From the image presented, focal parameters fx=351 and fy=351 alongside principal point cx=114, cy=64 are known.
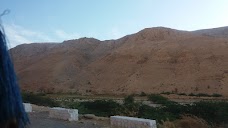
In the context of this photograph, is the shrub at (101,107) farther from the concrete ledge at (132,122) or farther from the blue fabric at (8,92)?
the blue fabric at (8,92)

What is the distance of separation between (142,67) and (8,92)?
72.3 m

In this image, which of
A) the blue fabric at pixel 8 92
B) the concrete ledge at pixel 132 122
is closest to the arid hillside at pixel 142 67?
the concrete ledge at pixel 132 122

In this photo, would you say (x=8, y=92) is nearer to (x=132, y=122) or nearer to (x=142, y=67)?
(x=132, y=122)

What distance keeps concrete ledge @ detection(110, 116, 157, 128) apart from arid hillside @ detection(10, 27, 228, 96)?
45.0 m

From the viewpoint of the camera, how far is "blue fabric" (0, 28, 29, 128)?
3.38m

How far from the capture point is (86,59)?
93.3 metres

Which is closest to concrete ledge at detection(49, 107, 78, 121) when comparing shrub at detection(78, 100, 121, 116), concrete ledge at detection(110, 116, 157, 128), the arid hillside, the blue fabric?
concrete ledge at detection(110, 116, 157, 128)

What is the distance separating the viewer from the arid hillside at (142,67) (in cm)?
6556

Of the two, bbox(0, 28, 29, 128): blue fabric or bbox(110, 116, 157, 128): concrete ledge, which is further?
bbox(110, 116, 157, 128): concrete ledge

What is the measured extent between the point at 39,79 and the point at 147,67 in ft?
84.8

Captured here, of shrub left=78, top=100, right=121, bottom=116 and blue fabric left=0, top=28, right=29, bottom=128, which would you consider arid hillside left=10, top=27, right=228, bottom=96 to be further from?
blue fabric left=0, top=28, right=29, bottom=128

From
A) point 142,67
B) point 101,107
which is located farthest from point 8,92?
point 142,67

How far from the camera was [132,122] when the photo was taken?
13.0 metres

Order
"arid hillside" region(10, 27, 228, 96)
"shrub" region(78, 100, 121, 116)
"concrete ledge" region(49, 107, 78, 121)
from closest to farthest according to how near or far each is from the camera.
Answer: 1. "concrete ledge" region(49, 107, 78, 121)
2. "shrub" region(78, 100, 121, 116)
3. "arid hillside" region(10, 27, 228, 96)
